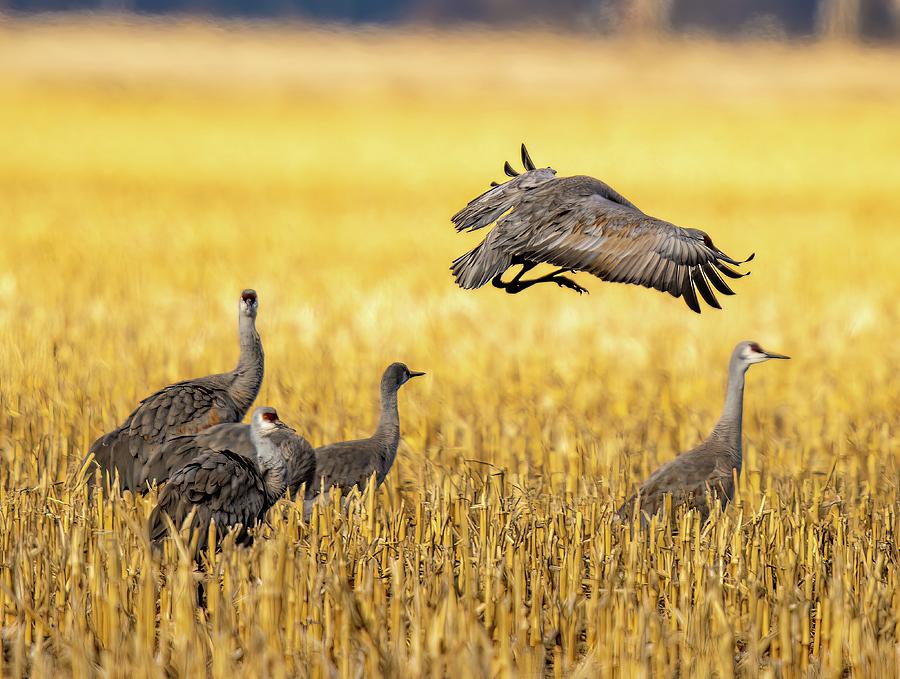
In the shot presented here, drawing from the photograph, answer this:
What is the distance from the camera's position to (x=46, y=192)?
23.3m

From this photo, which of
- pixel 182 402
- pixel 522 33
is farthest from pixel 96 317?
pixel 522 33

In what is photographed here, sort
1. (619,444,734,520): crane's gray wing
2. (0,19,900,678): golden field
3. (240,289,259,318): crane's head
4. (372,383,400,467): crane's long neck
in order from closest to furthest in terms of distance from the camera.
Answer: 1. (0,19,900,678): golden field
2. (619,444,734,520): crane's gray wing
3. (372,383,400,467): crane's long neck
4. (240,289,259,318): crane's head

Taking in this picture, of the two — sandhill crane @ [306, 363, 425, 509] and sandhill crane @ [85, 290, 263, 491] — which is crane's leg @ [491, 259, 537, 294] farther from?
sandhill crane @ [85, 290, 263, 491]

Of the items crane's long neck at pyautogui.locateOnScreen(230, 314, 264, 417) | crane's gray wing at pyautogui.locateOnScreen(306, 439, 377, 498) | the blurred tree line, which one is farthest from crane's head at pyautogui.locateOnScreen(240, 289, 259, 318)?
the blurred tree line

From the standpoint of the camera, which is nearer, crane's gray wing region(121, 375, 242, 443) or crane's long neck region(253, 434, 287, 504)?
crane's long neck region(253, 434, 287, 504)

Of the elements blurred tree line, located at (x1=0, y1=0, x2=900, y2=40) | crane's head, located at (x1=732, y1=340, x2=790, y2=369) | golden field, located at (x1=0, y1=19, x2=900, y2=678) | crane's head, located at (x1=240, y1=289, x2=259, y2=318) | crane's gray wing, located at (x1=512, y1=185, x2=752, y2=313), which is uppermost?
blurred tree line, located at (x1=0, y1=0, x2=900, y2=40)

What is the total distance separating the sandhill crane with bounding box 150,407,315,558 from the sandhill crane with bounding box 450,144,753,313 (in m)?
1.18

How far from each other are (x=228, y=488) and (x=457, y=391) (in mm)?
4186

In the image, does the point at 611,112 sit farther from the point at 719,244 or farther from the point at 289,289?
the point at 289,289

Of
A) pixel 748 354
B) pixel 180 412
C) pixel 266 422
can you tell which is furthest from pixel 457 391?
pixel 266 422

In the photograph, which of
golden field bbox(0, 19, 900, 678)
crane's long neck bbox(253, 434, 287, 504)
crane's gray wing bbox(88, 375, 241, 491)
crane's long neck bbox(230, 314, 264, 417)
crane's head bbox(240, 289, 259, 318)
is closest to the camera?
golden field bbox(0, 19, 900, 678)

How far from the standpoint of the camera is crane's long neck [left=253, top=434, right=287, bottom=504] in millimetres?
6227

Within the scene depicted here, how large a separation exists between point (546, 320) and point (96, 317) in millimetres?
4144

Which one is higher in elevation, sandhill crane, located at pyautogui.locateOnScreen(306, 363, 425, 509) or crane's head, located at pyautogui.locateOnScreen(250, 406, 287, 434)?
crane's head, located at pyautogui.locateOnScreen(250, 406, 287, 434)
